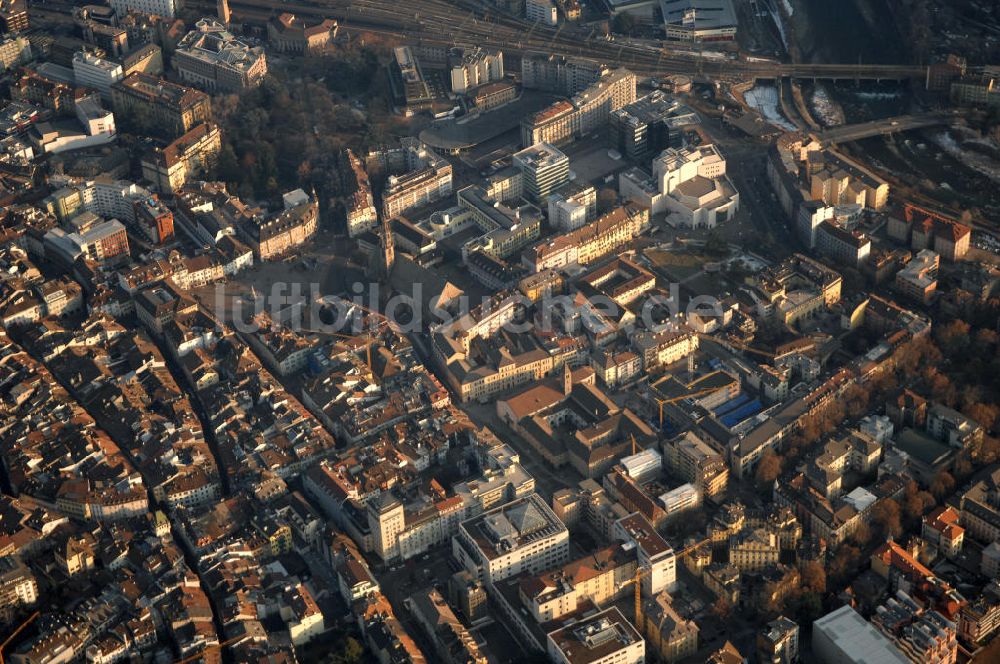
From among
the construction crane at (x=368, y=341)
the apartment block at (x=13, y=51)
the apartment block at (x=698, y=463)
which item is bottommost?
the apartment block at (x=698, y=463)

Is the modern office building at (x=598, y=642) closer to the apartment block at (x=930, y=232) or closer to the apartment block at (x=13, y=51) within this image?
the apartment block at (x=930, y=232)

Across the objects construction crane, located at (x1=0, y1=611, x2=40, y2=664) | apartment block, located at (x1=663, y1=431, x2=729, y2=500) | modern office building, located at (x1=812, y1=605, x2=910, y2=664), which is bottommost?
modern office building, located at (x1=812, y1=605, x2=910, y2=664)

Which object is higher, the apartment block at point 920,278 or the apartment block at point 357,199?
the apartment block at point 357,199

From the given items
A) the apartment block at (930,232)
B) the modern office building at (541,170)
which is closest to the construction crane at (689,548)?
the apartment block at (930,232)

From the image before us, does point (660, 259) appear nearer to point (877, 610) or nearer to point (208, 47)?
point (877, 610)

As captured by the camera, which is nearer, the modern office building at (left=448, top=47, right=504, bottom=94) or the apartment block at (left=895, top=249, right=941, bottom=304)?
the apartment block at (left=895, top=249, right=941, bottom=304)

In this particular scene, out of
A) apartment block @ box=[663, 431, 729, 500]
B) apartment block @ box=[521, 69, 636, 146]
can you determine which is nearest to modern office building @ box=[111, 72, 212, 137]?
Result: apartment block @ box=[521, 69, 636, 146]

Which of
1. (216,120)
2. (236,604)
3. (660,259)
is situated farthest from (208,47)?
(236,604)

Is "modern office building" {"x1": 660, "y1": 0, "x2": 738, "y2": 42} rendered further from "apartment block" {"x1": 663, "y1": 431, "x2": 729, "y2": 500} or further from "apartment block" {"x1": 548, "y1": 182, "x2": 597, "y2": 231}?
"apartment block" {"x1": 663, "y1": 431, "x2": 729, "y2": 500}

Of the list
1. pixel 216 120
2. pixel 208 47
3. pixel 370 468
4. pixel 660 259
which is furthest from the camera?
pixel 208 47

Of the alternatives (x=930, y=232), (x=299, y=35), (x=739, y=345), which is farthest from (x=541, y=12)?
(x=739, y=345)

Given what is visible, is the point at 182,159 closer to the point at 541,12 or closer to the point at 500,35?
the point at 500,35
